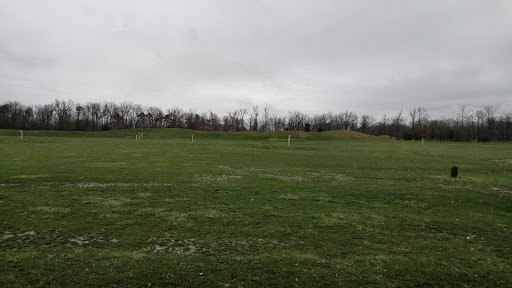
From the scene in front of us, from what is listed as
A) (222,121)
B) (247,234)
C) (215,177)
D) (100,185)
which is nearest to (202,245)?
(247,234)

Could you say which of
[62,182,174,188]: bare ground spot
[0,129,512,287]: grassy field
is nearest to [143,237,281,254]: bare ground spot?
[0,129,512,287]: grassy field

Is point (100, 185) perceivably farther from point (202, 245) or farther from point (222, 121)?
point (222, 121)

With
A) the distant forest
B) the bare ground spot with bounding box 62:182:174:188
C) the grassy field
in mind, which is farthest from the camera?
the distant forest

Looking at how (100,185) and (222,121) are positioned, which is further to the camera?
(222,121)

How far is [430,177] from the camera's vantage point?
21719mm

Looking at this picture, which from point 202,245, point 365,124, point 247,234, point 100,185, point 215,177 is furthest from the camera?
point 365,124

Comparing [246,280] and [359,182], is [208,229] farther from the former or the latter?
[359,182]

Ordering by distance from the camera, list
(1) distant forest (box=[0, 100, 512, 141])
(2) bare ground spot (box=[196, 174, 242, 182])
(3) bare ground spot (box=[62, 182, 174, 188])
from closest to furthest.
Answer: (3) bare ground spot (box=[62, 182, 174, 188])
(2) bare ground spot (box=[196, 174, 242, 182])
(1) distant forest (box=[0, 100, 512, 141])

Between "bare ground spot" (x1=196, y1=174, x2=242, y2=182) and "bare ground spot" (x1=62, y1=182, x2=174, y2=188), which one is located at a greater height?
"bare ground spot" (x1=62, y1=182, x2=174, y2=188)

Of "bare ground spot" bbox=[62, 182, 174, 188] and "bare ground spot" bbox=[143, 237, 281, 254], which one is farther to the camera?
"bare ground spot" bbox=[62, 182, 174, 188]

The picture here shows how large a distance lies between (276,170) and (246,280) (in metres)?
18.2

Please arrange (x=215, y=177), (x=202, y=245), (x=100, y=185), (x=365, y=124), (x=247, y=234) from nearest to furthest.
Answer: (x=202, y=245) → (x=247, y=234) → (x=100, y=185) → (x=215, y=177) → (x=365, y=124)

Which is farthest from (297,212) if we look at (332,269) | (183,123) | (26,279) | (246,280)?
(183,123)

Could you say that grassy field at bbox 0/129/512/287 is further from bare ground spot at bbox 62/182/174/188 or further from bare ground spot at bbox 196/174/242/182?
bare ground spot at bbox 196/174/242/182
